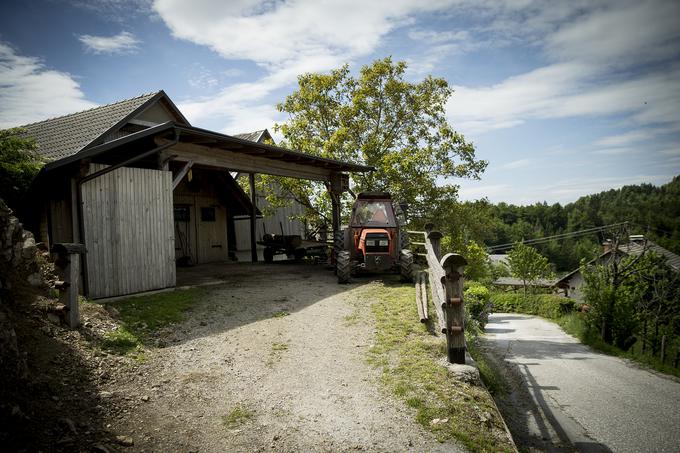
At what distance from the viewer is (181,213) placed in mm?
15695

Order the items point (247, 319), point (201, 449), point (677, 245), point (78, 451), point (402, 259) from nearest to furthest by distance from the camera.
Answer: point (78, 451), point (201, 449), point (247, 319), point (402, 259), point (677, 245)

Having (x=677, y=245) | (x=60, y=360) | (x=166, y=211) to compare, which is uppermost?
(x=166, y=211)

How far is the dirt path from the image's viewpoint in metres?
3.72

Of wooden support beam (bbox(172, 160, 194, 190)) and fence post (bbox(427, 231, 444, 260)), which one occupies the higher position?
Answer: wooden support beam (bbox(172, 160, 194, 190))

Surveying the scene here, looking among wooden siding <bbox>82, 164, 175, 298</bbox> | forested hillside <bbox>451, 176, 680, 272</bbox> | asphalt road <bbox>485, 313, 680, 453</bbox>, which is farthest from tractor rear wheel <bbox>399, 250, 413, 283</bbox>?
forested hillside <bbox>451, 176, 680, 272</bbox>

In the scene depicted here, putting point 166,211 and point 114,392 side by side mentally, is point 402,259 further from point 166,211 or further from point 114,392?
point 114,392

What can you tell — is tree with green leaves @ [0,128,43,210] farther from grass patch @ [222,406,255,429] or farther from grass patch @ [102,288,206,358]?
grass patch @ [222,406,255,429]

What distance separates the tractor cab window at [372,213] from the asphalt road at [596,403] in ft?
17.3

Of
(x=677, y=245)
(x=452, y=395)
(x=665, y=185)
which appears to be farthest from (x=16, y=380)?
Answer: (x=665, y=185)

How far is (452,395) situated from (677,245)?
61.0 metres

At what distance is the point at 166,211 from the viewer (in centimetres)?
908

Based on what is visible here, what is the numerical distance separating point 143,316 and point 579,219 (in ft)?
387

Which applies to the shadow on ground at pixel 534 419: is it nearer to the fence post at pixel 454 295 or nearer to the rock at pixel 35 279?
the fence post at pixel 454 295

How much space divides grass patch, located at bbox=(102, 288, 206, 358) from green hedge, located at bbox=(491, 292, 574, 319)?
1278 inches
